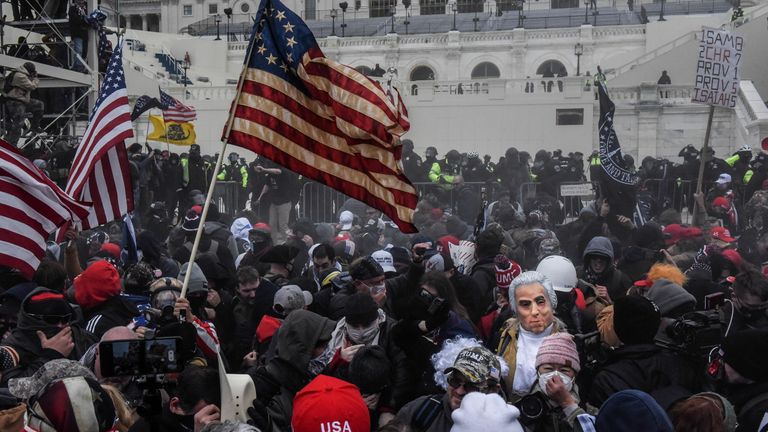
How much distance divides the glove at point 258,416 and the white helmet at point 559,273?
7.38 feet

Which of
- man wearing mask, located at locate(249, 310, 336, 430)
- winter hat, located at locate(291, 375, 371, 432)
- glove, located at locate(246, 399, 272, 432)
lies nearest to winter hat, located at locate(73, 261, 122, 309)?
man wearing mask, located at locate(249, 310, 336, 430)

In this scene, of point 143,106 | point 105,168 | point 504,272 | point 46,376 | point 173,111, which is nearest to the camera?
point 46,376

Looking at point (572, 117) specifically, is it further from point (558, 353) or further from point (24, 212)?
point (558, 353)

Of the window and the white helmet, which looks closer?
the white helmet

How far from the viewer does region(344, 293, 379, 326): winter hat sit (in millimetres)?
5535

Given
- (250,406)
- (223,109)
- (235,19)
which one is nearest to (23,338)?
(250,406)

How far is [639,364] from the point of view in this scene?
204 inches

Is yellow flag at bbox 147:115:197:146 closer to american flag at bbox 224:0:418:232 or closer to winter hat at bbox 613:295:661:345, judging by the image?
american flag at bbox 224:0:418:232

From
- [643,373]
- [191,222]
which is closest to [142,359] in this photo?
[643,373]

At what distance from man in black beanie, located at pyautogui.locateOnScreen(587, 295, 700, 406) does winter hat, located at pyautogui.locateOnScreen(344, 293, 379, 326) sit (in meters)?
1.18

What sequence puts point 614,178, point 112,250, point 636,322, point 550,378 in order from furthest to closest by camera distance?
point 614,178, point 112,250, point 636,322, point 550,378

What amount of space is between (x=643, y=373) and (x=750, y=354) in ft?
1.64

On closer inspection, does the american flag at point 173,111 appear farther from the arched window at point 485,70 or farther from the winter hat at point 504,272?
the arched window at point 485,70

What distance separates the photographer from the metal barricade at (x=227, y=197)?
785 inches
